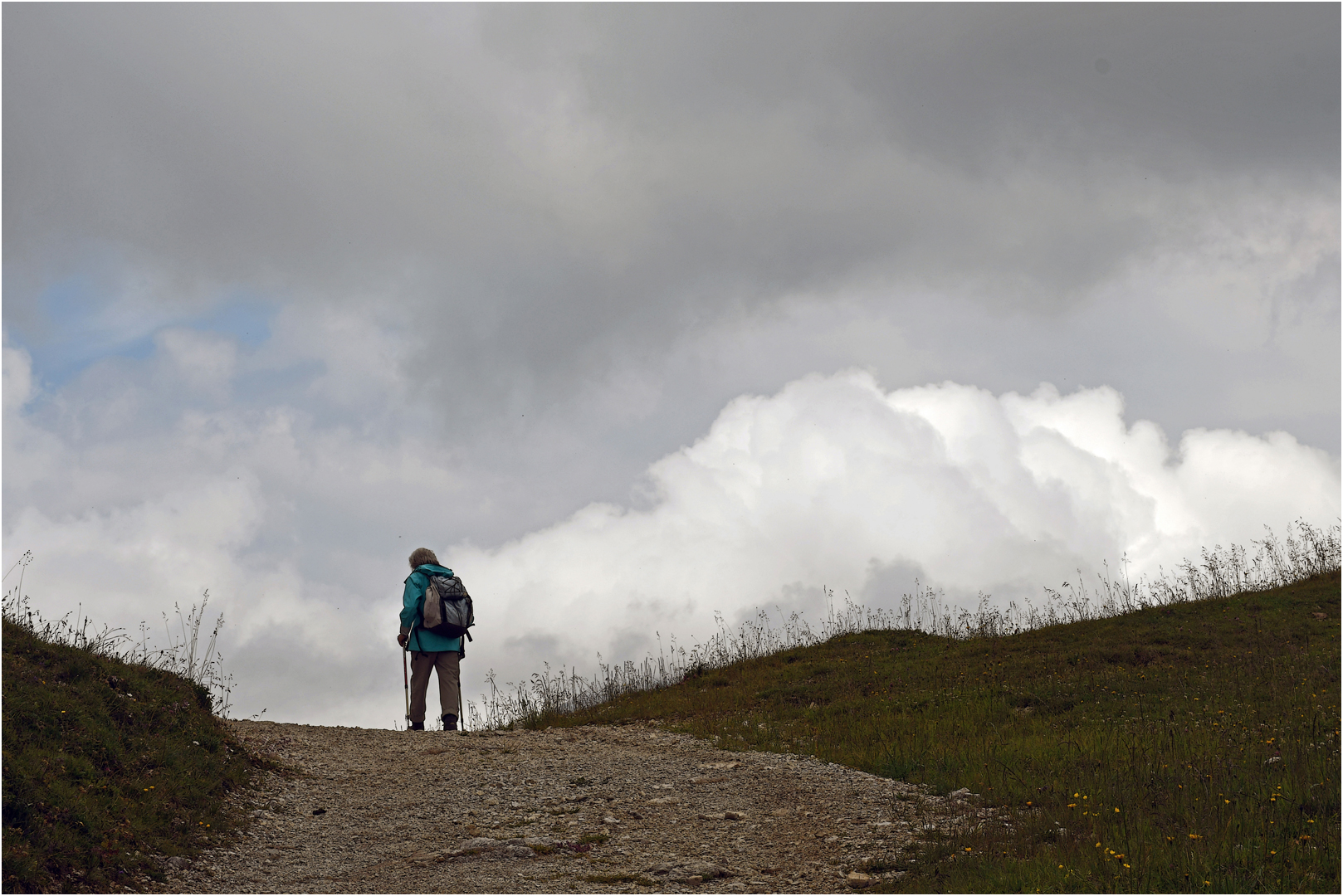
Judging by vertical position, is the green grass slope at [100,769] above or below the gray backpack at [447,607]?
below

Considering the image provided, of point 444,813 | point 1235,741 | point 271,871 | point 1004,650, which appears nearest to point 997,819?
point 1235,741

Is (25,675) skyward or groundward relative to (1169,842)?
skyward

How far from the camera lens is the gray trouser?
46.6 ft

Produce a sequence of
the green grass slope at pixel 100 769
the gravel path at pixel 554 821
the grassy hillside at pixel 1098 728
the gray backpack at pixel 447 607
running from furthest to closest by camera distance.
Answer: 1. the gray backpack at pixel 447 607
2. the gravel path at pixel 554 821
3. the grassy hillside at pixel 1098 728
4. the green grass slope at pixel 100 769

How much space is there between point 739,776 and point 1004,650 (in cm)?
1053

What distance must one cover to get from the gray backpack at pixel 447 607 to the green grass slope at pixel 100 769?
330 centimetres

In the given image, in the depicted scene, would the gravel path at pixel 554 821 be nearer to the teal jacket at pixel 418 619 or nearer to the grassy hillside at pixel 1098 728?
the grassy hillside at pixel 1098 728

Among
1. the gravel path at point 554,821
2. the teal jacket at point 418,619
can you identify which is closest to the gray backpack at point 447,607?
the teal jacket at point 418,619

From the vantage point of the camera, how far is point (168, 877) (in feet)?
23.7

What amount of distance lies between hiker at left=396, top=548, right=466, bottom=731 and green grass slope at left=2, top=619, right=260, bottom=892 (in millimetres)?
3270

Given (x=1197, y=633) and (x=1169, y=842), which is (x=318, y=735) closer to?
(x=1169, y=842)

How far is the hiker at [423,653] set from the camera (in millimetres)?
14117

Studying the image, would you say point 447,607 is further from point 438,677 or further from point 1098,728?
point 1098,728

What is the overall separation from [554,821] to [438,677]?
5.85 meters
